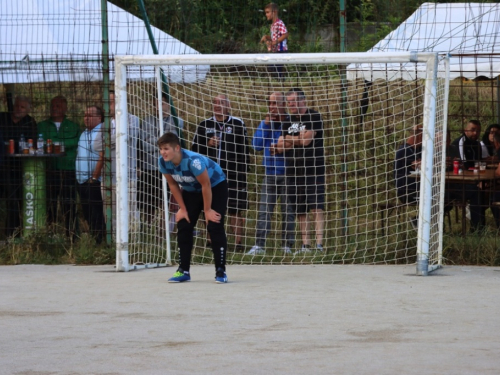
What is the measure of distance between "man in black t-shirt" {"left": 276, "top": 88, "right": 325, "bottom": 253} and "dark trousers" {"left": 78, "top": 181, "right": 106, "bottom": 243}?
2274 mm

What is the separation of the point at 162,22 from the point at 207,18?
888 mm

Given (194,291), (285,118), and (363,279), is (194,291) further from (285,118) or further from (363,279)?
(285,118)

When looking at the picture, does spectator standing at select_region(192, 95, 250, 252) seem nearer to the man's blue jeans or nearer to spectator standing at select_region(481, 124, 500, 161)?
the man's blue jeans

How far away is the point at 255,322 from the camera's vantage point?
6676mm

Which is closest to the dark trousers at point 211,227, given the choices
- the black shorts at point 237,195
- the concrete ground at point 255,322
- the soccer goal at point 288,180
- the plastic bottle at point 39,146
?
the concrete ground at point 255,322

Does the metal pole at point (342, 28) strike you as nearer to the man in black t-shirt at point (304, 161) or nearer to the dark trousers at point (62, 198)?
the man in black t-shirt at point (304, 161)

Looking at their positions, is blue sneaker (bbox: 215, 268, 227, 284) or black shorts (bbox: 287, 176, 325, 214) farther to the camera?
black shorts (bbox: 287, 176, 325, 214)

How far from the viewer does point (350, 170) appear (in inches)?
444

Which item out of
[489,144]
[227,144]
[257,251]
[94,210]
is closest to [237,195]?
[227,144]

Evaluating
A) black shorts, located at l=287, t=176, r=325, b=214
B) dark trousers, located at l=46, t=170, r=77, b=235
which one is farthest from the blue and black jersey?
dark trousers, located at l=46, t=170, r=77, b=235

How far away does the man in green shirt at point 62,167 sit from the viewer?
1094 cm

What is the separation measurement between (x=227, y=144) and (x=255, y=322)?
4549 millimetres

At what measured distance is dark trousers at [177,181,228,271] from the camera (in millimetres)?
8641

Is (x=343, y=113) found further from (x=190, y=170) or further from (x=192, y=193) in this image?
(x=190, y=170)
